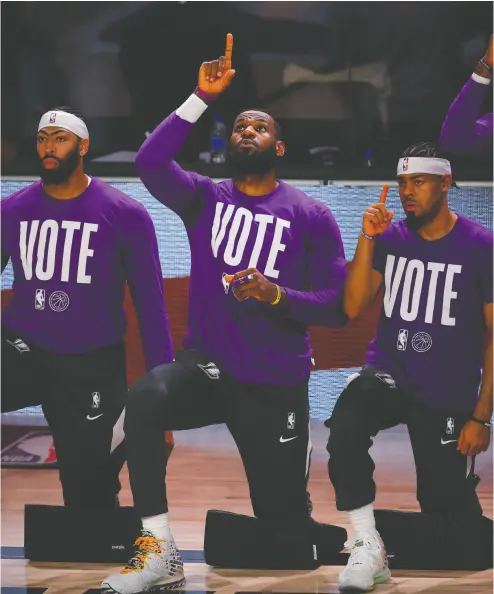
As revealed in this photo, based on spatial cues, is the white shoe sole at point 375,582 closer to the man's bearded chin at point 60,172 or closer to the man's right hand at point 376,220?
the man's right hand at point 376,220

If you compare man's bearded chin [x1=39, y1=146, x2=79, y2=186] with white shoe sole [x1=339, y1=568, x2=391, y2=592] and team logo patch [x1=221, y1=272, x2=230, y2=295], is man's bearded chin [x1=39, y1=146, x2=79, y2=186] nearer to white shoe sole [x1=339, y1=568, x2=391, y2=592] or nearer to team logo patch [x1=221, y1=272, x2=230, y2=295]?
team logo patch [x1=221, y1=272, x2=230, y2=295]

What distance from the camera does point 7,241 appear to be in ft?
12.2

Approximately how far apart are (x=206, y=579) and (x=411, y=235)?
129cm

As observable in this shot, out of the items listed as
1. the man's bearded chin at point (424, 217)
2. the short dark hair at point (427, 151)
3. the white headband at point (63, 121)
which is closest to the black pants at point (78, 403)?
the white headband at point (63, 121)

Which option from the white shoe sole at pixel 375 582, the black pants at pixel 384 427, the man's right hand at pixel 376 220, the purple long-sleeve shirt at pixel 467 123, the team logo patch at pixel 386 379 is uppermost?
the purple long-sleeve shirt at pixel 467 123

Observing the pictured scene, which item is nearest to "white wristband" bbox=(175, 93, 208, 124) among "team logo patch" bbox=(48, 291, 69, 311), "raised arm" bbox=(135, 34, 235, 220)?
"raised arm" bbox=(135, 34, 235, 220)

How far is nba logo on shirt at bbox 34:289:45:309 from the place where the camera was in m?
3.65

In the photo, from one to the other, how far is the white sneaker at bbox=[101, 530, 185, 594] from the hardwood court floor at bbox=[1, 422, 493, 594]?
7 centimetres

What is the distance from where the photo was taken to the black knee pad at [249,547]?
3.57 metres

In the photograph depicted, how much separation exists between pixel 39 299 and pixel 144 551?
0.91m

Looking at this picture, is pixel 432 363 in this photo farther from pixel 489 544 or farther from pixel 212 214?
pixel 212 214

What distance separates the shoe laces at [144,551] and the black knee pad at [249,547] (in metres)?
0.27

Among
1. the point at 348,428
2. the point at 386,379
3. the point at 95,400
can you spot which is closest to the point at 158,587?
the point at 95,400

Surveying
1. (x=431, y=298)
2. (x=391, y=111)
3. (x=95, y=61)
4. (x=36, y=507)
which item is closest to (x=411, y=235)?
(x=431, y=298)
